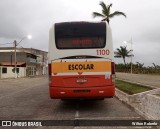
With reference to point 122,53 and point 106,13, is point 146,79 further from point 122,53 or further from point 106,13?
point 122,53

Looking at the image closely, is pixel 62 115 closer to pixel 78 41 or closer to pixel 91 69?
pixel 91 69

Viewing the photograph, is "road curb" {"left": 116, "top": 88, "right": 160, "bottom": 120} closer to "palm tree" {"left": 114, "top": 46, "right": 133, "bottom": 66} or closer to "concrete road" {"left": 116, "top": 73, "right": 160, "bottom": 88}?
"concrete road" {"left": 116, "top": 73, "right": 160, "bottom": 88}

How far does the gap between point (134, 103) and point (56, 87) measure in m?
3.28

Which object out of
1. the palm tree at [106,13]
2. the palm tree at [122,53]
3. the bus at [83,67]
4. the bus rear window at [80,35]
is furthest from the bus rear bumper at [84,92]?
the palm tree at [122,53]

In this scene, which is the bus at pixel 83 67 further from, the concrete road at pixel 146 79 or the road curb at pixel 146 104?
the concrete road at pixel 146 79

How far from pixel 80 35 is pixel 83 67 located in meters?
1.38

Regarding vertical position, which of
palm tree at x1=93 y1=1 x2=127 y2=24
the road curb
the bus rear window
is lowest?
the road curb

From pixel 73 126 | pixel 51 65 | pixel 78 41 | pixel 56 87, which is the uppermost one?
pixel 78 41

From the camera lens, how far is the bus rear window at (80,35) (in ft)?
43.0

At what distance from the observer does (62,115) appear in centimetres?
1205

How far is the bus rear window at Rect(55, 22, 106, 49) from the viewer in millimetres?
13094

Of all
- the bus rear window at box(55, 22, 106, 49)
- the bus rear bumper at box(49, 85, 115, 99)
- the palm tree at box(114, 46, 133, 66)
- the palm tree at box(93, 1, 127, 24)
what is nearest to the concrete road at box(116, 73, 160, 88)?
the palm tree at box(93, 1, 127, 24)

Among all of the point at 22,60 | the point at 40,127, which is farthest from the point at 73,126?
the point at 22,60

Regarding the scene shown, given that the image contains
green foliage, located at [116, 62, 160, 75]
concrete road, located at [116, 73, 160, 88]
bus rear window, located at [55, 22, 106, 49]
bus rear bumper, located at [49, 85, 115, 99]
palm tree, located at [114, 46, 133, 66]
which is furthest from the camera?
palm tree, located at [114, 46, 133, 66]
